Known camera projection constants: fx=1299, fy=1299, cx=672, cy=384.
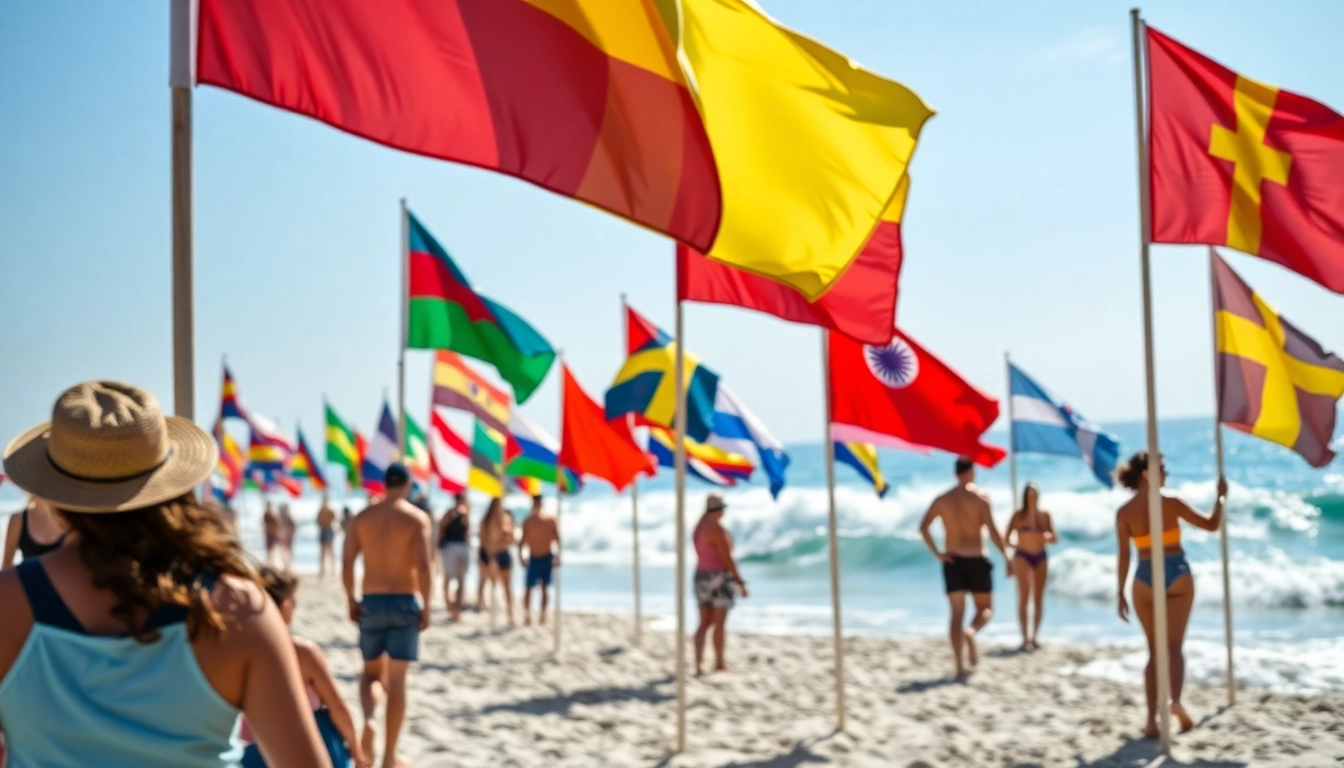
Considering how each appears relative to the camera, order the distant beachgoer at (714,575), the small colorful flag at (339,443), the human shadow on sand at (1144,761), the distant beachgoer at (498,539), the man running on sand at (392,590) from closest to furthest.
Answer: the man running on sand at (392,590) → the human shadow on sand at (1144,761) → the distant beachgoer at (714,575) → the distant beachgoer at (498,539) → the small colorful flag at (339,443)

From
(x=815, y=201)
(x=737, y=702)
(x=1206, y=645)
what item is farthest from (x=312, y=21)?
(x=1206, y=645)

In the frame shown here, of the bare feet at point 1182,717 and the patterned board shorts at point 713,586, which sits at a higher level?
the patterned board shorts at point 713,586

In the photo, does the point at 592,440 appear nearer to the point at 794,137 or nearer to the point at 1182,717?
the point at 1182,717

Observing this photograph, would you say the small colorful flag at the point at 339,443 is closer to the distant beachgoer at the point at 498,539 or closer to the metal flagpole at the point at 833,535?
the distant beachgoer at the point at 498,539

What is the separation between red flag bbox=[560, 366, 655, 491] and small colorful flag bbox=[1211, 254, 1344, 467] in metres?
5.40

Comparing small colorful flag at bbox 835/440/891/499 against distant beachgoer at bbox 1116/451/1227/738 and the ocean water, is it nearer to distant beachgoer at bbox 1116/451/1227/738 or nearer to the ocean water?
the ocean water

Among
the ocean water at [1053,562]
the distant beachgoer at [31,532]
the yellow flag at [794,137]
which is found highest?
the yellow flag at [794,137]

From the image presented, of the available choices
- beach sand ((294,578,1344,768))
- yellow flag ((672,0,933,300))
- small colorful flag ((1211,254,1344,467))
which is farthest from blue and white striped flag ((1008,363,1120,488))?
yellow flag ((672,0,933,300))

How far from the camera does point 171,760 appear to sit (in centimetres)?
200

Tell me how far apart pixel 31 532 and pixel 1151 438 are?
572cm

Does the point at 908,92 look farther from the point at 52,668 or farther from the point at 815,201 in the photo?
the point at 52,668

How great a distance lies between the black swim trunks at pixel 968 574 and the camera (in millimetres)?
10914

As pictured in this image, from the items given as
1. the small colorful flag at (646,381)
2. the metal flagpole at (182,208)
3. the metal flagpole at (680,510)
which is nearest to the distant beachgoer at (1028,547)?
the small colorful flag at (646,381)

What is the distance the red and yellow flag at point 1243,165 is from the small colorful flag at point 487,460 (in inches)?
391
